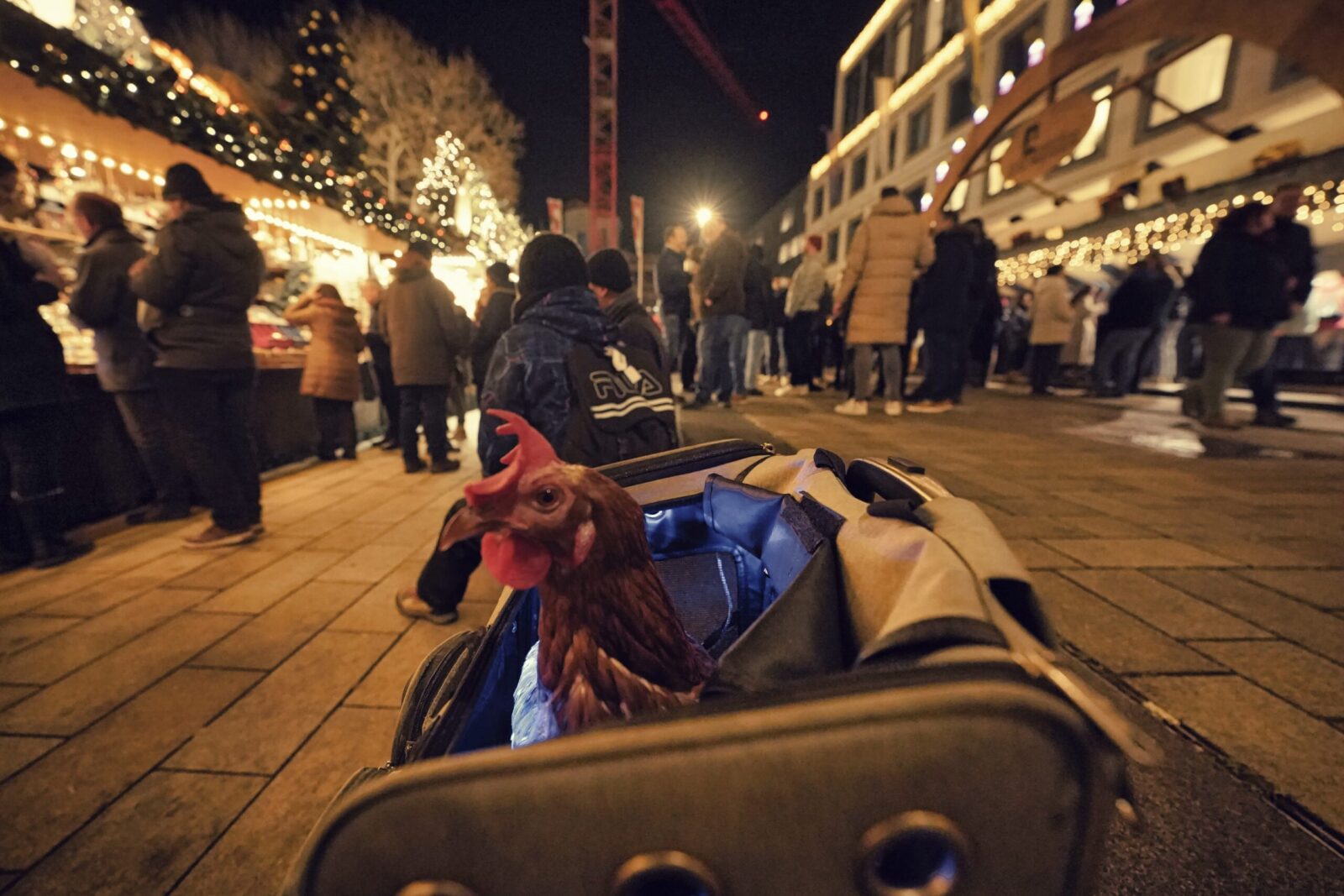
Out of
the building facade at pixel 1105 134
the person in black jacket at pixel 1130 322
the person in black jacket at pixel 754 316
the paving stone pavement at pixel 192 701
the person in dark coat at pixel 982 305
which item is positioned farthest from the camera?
the building facade at pixel 1105 134

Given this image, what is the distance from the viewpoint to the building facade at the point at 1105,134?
8.39 meters

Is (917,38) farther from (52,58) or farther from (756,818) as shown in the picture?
(756,818)

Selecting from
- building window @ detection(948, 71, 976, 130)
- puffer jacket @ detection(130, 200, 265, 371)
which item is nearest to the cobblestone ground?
puffer jacket @ detection(130, 200, 265, 371)

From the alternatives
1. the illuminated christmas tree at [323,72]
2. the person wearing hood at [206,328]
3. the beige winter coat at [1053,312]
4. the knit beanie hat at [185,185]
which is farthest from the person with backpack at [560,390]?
the illuminated christmas tree at [323,72]

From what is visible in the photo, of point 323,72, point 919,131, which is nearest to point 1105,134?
point 919,131

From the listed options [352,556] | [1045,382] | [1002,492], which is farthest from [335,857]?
[1045,382]

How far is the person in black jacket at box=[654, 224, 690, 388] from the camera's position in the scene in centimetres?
681

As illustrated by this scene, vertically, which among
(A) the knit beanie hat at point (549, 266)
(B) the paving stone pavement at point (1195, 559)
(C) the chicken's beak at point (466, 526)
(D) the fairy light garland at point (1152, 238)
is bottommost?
(B) the paving stone pavement at point (1195, 559)

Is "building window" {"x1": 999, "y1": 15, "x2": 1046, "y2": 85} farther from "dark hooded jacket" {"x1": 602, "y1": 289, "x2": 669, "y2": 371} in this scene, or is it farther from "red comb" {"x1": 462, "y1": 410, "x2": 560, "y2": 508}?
"red comb" {"x1": 462, "y1": 410, "x2": 560, "y2": 508}

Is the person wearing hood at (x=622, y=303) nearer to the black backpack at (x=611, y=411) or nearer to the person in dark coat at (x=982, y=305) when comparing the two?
the black backpack at (x=611, y=411)

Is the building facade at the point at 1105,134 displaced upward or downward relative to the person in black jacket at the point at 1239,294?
upward

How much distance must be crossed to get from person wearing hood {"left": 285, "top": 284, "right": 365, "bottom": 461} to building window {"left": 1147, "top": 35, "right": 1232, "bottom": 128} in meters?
14.2

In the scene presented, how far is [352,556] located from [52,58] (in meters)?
5.66

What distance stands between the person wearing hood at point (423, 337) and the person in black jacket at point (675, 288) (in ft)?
10.2
